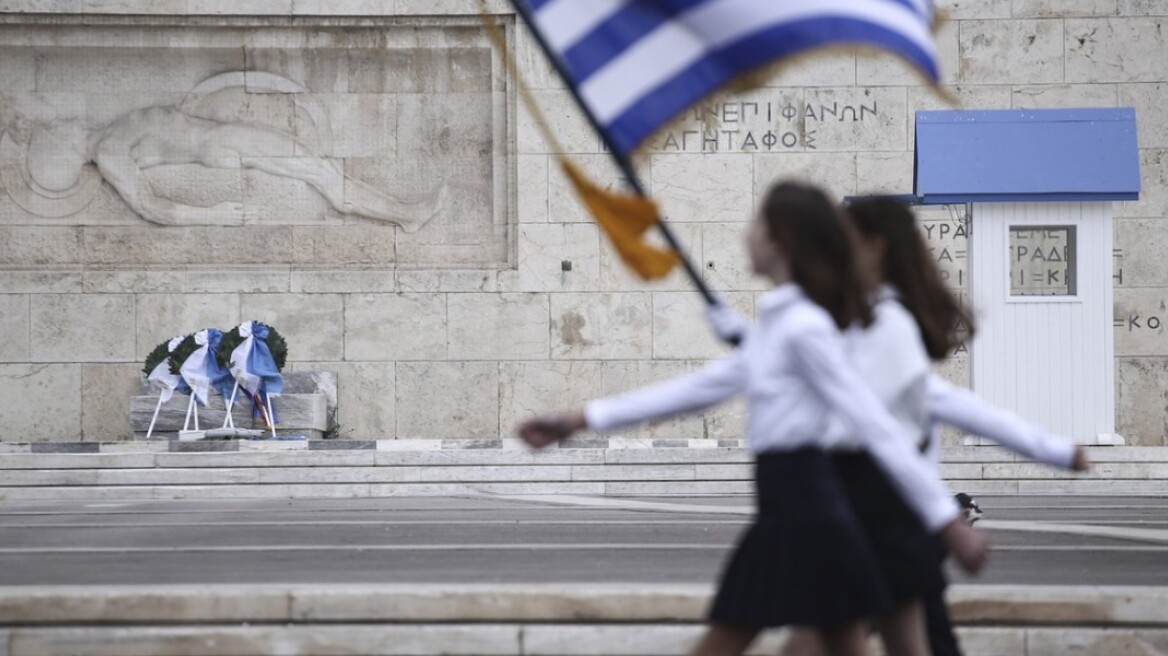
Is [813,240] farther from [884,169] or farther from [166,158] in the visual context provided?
[166,158]

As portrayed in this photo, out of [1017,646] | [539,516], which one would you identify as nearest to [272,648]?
[1017,646]

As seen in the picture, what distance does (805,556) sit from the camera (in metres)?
4.86

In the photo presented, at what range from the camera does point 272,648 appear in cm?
720

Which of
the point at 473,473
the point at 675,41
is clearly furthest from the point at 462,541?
the point at 473,473

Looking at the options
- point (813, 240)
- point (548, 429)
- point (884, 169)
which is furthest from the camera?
point (884, 169)

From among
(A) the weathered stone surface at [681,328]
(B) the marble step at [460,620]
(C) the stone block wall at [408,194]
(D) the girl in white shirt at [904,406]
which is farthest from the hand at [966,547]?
(A) the weathered stone surface at [681,328]

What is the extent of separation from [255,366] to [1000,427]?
623 inches

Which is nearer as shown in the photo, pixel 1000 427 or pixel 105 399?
pixel 1000 427

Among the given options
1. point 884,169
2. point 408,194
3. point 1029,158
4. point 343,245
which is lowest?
point 343,245

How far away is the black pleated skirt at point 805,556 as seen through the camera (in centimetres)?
486

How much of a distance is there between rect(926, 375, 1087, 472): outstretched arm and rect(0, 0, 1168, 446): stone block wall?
1624 cm

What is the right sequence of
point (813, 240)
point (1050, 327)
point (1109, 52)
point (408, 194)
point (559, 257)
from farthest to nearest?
1. point (408, 194)
2. point (559, 257)
3. point (1109, 52)
4. point (1050, 327)
5. point (813, 240)

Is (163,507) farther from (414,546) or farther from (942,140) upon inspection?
(942,140)

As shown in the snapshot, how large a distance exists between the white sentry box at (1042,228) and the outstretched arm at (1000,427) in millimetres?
12547
